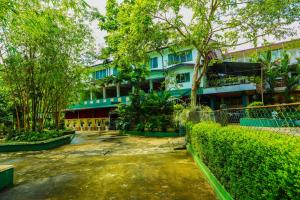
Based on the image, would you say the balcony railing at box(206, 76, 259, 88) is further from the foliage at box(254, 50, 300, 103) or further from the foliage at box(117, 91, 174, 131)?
the foliage at box(117, 91, 174, 131)

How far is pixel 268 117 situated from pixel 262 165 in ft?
8.64

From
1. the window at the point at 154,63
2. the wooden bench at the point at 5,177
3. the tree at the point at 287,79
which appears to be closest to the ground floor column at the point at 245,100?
the tree at the point at 287,79

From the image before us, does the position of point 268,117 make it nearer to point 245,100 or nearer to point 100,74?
point 245,100

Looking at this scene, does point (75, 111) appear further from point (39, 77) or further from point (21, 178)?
point (21, 178)

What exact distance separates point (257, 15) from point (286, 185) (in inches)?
477

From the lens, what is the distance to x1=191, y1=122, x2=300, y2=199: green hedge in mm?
2326

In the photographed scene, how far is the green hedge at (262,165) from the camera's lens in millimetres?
2326

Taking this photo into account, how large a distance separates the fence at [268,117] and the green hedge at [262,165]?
2.49ft

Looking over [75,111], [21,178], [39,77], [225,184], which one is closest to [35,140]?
[39,77]

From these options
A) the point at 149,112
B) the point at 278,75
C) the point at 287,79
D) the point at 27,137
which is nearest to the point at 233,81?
the point at 278,75

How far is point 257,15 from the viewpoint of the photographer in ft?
40.5

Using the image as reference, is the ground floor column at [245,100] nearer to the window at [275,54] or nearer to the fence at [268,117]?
the window at [275,54]

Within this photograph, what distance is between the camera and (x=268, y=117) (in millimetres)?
5145

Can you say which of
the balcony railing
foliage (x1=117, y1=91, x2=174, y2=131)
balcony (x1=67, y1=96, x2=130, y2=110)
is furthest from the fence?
balcony (x1=67, y1=96, x2=130, y2=110)
